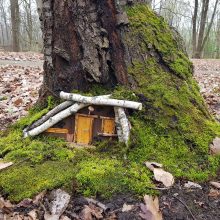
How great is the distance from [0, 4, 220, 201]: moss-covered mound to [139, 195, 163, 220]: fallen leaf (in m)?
0.08

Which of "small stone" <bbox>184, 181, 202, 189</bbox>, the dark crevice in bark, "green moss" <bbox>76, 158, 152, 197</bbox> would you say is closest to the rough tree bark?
the dark crevice in bark

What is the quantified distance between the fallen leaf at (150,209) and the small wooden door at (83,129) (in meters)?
0.86

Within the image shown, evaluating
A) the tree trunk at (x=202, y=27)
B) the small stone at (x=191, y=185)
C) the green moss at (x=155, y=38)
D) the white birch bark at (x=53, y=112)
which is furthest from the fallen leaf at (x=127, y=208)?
the tree trunk at (x=202, y=27)

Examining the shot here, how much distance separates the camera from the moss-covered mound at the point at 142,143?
2.36 meters

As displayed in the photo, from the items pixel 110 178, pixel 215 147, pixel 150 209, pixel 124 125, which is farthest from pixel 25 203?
pixel 215 147

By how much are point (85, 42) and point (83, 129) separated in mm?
782

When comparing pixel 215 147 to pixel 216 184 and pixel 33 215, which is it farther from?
pixel 33 215

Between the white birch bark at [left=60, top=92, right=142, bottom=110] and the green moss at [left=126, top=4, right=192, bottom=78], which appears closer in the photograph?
the white birch bark at [left=60, top=92, right=142, bottom=110]

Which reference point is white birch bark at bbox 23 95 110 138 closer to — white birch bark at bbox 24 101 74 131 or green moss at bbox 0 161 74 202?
white birch bark at bbox 24 101 74 131

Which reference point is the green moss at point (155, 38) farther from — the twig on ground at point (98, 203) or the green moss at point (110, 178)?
the twig on ground at point (98, 203)

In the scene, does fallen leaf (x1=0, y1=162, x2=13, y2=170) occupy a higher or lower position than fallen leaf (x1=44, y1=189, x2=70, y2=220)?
higher

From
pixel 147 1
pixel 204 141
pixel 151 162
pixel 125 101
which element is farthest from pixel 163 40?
pixel 151 162

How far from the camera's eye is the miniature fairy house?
278 cm

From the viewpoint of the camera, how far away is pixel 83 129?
114 inches
